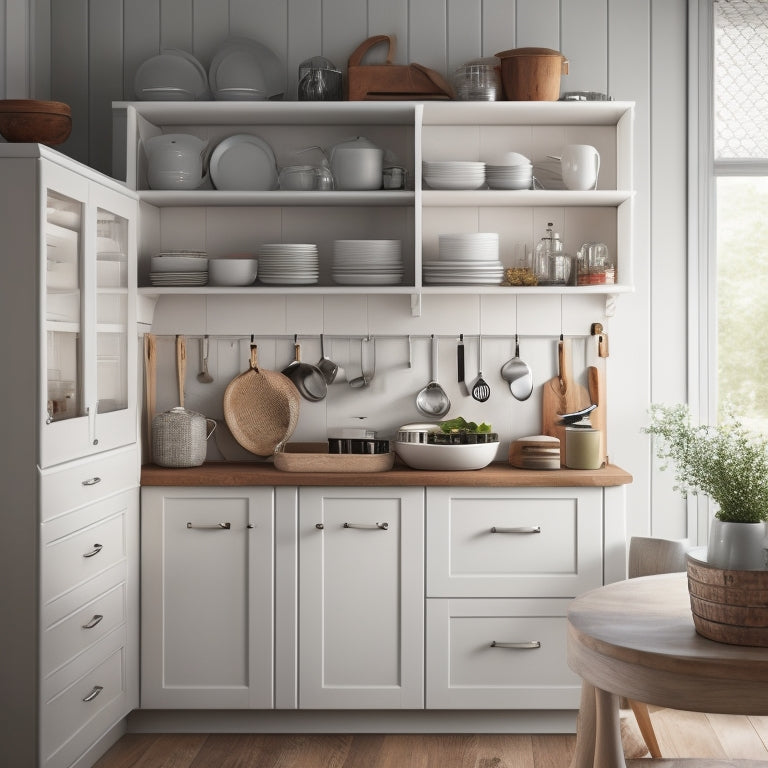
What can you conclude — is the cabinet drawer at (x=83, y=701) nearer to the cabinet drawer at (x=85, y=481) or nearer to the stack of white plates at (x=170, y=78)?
the cabinet drawer at (x=85, y=481)

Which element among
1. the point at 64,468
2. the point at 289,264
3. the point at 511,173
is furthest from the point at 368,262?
the point at 64,468

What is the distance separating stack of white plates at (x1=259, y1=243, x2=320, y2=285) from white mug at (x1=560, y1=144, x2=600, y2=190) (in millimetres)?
928

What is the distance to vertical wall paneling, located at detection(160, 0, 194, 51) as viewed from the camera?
3467 millimetres

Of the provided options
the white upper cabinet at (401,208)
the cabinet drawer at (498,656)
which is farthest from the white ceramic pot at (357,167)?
the cabinet drawer at (498,656)

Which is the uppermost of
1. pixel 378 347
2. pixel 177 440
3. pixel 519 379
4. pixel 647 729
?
pixel 378 347

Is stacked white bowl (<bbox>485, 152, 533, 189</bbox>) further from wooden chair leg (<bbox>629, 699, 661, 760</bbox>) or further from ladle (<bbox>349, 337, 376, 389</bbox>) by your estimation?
wooden chair leg (<bbox>629, 699, 661, 760</bbox>)

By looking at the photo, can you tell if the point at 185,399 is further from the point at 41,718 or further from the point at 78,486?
the point at 41,718

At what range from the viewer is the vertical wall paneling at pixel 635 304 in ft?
11.3

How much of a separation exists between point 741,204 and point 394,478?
5.63 feet

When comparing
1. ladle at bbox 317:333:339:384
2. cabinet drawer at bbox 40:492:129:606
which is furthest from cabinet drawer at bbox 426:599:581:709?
cabinet drawer at bbox 40:492:129:606

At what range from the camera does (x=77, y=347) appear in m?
2.62

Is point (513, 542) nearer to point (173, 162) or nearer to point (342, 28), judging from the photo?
point (173, 162)

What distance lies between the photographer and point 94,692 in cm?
273

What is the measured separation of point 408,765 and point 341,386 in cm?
134
